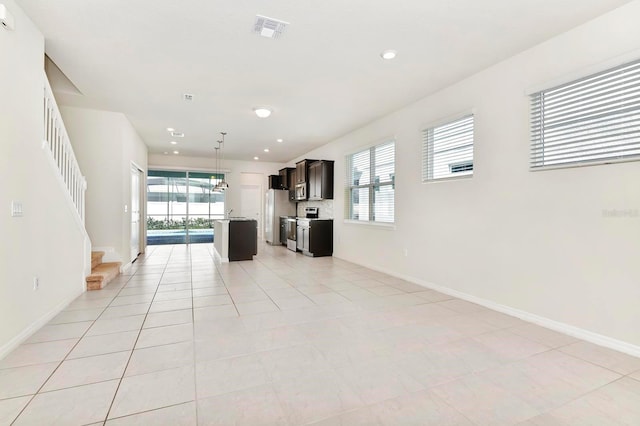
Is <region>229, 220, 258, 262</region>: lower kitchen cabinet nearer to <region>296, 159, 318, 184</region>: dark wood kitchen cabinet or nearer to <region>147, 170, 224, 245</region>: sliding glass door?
<region>296, 159, 318, 184</region>: dark wood kitchen cabinet

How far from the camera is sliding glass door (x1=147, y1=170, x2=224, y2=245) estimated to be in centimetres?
948

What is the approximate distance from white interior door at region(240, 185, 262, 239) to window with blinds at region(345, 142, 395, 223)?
15.0ft

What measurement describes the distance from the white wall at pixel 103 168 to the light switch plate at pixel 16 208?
110 inches

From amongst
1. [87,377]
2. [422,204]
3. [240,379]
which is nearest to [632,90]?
[422,204]

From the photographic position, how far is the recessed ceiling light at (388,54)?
318 centimetres

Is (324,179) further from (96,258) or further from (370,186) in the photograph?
(96,258)

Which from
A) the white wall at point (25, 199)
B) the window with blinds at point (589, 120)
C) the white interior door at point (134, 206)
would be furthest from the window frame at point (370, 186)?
the white wall at point (25, 199)

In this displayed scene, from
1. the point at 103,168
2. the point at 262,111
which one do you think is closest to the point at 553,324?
the point at 262,111

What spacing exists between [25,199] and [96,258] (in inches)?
98.5

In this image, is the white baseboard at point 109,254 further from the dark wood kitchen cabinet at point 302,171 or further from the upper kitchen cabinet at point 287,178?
the upper kitchen cabinet at point 287,178

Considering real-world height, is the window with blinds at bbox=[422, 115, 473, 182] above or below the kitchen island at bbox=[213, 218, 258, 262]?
above

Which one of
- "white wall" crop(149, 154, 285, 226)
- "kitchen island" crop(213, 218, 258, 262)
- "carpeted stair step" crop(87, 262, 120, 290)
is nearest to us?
"carpeted stair step" crop(87, 262, 120, 290)

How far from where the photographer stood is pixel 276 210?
9742mm

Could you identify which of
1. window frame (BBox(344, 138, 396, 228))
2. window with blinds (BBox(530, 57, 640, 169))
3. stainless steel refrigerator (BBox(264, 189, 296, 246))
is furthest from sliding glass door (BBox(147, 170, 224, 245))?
window with blinds (BBox(530, 57, 640, 169))
